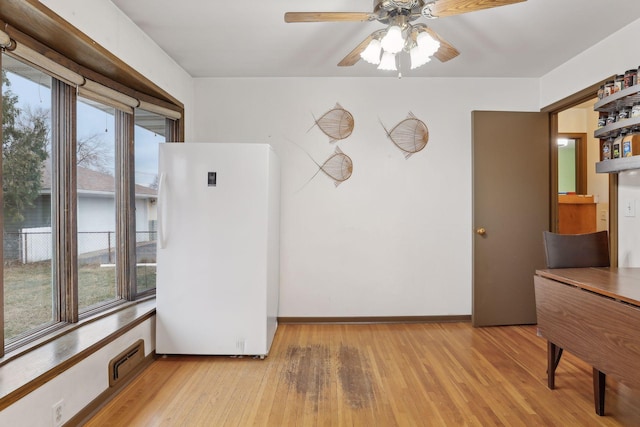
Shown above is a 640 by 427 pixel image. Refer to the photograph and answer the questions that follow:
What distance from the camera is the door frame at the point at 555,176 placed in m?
2.50

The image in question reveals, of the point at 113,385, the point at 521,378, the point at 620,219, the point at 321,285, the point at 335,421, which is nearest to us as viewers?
the point at 335,421

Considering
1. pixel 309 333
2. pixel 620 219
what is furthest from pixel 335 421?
pixel 620 219

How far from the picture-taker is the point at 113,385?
2.06m

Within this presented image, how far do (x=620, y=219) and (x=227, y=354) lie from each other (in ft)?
9.68

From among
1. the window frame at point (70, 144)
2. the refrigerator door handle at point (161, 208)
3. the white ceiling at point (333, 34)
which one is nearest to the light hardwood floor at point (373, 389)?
the window frame at point (70, 144)

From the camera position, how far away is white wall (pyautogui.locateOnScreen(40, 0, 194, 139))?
1.80m

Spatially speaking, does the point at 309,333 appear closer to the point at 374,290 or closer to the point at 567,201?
the point at 374,290

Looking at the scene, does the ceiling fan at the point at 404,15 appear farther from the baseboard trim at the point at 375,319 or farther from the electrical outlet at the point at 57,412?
the baseboard trim at the point at 375,319

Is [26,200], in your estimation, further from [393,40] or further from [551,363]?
[551,363]

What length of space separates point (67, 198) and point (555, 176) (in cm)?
387

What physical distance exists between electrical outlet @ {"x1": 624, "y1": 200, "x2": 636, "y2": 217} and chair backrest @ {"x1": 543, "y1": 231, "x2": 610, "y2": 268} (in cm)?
27

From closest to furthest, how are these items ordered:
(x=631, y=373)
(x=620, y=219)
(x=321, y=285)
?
(x=631, y=373), (x=620, y=219), (x=321, y=285)

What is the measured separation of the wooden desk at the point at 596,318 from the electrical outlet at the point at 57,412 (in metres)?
2.56

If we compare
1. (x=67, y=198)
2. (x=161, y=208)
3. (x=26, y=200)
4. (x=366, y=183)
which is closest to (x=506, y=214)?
(x=366, y=183)
